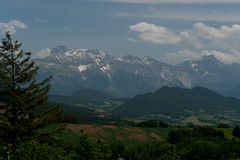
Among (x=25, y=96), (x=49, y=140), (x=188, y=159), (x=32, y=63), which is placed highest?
(x=32, y=63)

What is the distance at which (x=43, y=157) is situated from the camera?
39.4 metres

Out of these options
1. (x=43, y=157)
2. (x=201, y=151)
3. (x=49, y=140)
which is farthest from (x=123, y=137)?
(x=43, y=157)

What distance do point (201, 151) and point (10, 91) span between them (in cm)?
11786

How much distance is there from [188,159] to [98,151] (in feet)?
280

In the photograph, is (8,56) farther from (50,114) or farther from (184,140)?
(184,140)

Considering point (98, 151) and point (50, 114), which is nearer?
point (50, 114)

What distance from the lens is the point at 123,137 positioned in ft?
652

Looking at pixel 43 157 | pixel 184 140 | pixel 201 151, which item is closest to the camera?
pixel 43 157

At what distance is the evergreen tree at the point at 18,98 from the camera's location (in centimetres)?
5897

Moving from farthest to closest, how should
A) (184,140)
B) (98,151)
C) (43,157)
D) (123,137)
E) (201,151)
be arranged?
(123,137) < (184,140) < (201,151) < (98,151) < (43,157)

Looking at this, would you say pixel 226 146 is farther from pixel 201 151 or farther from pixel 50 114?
pixel 50 114

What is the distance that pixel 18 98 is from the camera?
194ft

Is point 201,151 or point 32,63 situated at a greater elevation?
point 32,63

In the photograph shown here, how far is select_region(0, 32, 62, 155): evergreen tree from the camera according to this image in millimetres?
58969
